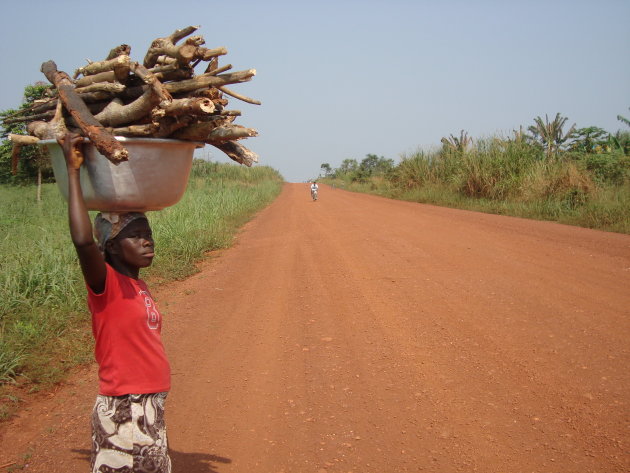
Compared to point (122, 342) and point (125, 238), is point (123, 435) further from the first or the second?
point (125, 238)

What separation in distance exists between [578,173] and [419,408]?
1190 cm

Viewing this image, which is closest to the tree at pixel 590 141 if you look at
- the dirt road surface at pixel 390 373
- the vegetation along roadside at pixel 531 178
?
the vegetation along roadside at pixel 531 178

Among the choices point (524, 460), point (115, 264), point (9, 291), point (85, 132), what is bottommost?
point (524, 460)

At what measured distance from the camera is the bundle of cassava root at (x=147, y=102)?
183cm

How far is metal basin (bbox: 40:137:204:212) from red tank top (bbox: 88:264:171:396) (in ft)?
0.86

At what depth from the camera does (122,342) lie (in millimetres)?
1930

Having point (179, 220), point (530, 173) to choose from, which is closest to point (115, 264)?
point (179, 220)

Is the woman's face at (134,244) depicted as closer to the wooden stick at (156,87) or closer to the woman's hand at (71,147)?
the woman's hand at (71,147)

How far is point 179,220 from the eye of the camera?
1004 centimetres

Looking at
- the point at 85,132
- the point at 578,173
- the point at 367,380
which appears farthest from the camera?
the point at 578,173

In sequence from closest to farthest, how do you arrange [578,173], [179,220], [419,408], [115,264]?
[115,264], [419,408], [179,220], [578,173]

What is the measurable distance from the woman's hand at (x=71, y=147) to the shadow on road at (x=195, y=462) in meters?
1.78

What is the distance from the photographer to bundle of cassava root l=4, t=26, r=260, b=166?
1.83 meters

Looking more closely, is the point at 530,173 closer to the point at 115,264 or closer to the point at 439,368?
the point at 439,368
